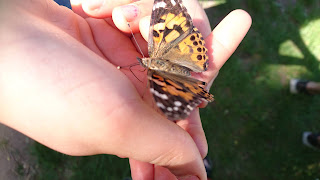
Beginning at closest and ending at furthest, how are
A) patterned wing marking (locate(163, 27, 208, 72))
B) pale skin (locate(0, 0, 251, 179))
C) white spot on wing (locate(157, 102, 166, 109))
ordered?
pale skin (locate(0, 0, 251, 179))
white spot on wing (locate(157, 102, 166, 109))
patterned wing marking (locate(163, 27, 208, 72))

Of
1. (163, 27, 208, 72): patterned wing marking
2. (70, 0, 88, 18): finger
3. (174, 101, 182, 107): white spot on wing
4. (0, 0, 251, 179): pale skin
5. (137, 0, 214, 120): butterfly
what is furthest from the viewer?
(70, 0, 88, 18): finger

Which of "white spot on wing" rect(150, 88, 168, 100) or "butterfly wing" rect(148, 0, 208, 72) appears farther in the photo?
"butterfly wing" rect(148, 0, 208, 72)

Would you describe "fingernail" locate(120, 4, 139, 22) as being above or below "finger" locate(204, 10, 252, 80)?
above

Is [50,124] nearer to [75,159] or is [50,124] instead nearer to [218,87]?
[75,159]

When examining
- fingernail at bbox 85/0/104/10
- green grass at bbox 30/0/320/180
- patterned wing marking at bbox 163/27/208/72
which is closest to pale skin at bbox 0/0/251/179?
fingernail at bbox 85/0/104/10

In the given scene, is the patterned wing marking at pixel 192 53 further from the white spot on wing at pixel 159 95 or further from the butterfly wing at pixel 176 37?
the white spot on wing at pixel 159 95

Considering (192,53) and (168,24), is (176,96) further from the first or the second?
(168,24)

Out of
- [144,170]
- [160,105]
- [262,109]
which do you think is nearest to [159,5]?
[160,105]

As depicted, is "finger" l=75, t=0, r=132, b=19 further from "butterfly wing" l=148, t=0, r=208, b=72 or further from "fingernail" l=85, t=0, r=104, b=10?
"butterfly wing" l=148, t=0, r=208, b=72
